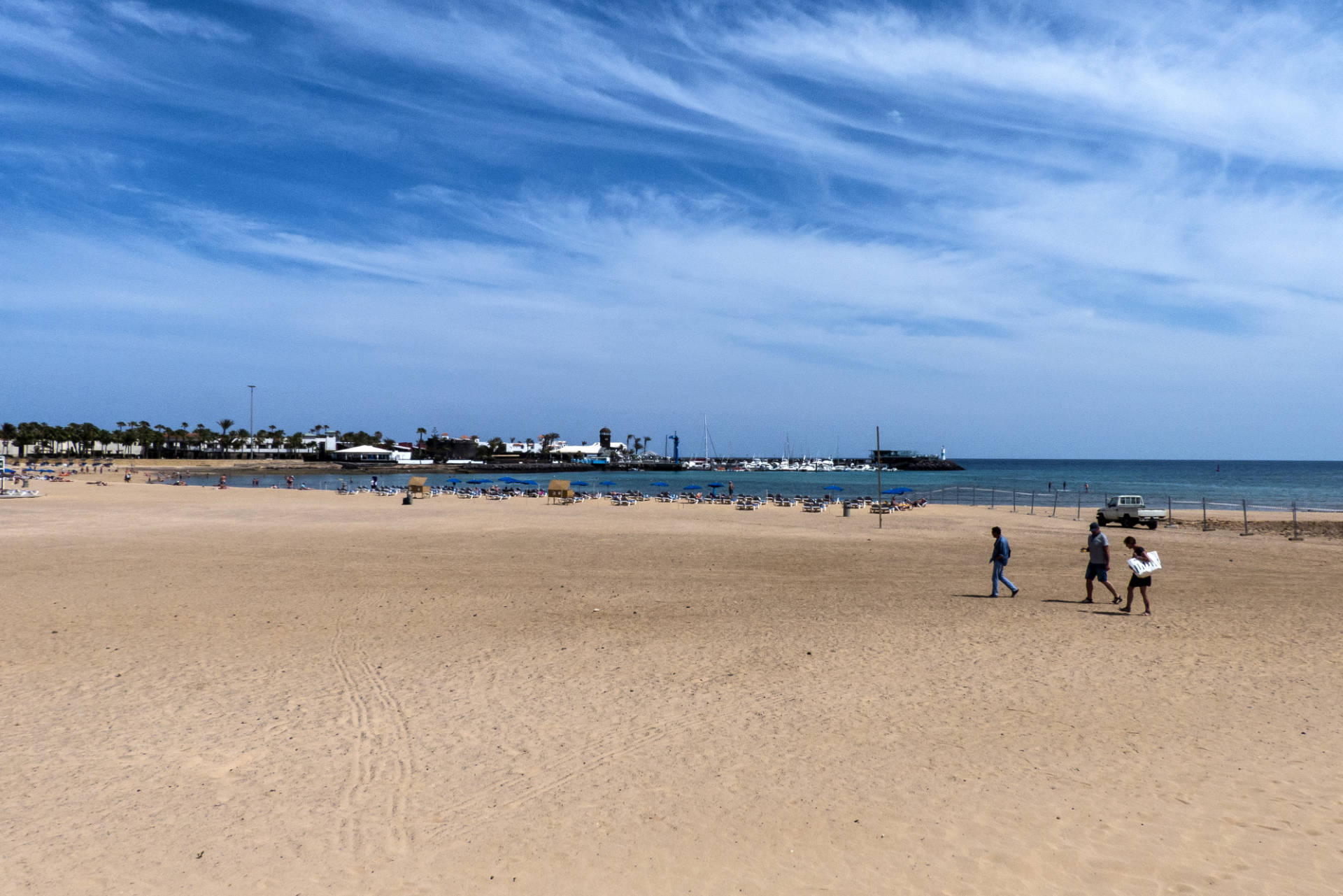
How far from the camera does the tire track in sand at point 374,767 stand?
5.43 meters

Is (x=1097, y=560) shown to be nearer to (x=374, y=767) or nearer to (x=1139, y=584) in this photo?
(x=1139, y=584)

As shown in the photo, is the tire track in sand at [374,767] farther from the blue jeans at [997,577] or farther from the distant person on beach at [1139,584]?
the distant person on beach at [1139,584]

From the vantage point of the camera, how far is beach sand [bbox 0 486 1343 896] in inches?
199

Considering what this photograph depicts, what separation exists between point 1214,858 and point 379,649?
8938 mm

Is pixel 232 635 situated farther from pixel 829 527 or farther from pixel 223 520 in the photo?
pixel 829 527

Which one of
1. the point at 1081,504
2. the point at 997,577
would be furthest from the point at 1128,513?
the point at 997,577

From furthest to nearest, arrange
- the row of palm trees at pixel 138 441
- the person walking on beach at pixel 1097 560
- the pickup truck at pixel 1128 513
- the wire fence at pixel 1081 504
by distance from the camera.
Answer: the row of palm trees at pixel 138 441
the wire fence at pixel 1081 504
the pickup truck at pixel 1128 513
the person walking on beach at pixel 1097 560

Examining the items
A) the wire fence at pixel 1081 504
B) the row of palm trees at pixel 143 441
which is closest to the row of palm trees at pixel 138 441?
the row of palm trees at pixel 143 441

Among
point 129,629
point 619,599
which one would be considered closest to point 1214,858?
point 619,599

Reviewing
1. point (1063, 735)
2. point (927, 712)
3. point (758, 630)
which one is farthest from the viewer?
point (758, 630)

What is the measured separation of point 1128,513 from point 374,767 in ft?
117

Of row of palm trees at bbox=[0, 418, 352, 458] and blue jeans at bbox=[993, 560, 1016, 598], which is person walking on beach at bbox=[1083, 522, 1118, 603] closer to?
blue jeans at bbox=[993, 560, 1016, 598]

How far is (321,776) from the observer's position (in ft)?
20.8

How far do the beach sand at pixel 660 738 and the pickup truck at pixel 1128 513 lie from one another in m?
19.5
